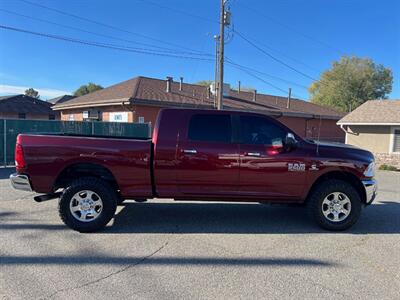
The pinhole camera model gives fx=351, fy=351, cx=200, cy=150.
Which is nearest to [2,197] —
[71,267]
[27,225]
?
[27,225]

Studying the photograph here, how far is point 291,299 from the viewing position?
3.44m

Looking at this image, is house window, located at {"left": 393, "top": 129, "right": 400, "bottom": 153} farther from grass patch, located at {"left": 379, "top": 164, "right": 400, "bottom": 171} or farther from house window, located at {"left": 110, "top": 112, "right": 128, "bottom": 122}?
house window, located at {"left": 110, "top": 112, "right": 128, "bottom": 122}

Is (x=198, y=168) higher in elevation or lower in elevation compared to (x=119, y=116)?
lower

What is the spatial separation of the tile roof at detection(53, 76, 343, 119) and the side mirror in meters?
15.9

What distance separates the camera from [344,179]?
596cm

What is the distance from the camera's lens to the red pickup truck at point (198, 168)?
5430 mm

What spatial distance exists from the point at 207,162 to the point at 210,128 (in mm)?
580

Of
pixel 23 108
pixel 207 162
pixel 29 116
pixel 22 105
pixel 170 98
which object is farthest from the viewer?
pixel 29 116

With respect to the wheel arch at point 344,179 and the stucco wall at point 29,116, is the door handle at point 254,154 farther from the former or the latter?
the stucco wall at point 29,116

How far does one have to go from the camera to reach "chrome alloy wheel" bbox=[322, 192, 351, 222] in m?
5.77

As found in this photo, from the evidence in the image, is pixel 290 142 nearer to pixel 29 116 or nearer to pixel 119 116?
pixel 119 116

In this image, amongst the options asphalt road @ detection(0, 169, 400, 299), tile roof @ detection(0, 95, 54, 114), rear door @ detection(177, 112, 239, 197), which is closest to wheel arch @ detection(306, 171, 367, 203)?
asphalt road @ detection(0, 169, 400, 299)

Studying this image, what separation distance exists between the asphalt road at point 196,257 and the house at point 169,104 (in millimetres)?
14996

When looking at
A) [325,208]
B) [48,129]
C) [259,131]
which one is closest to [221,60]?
[48,129]
